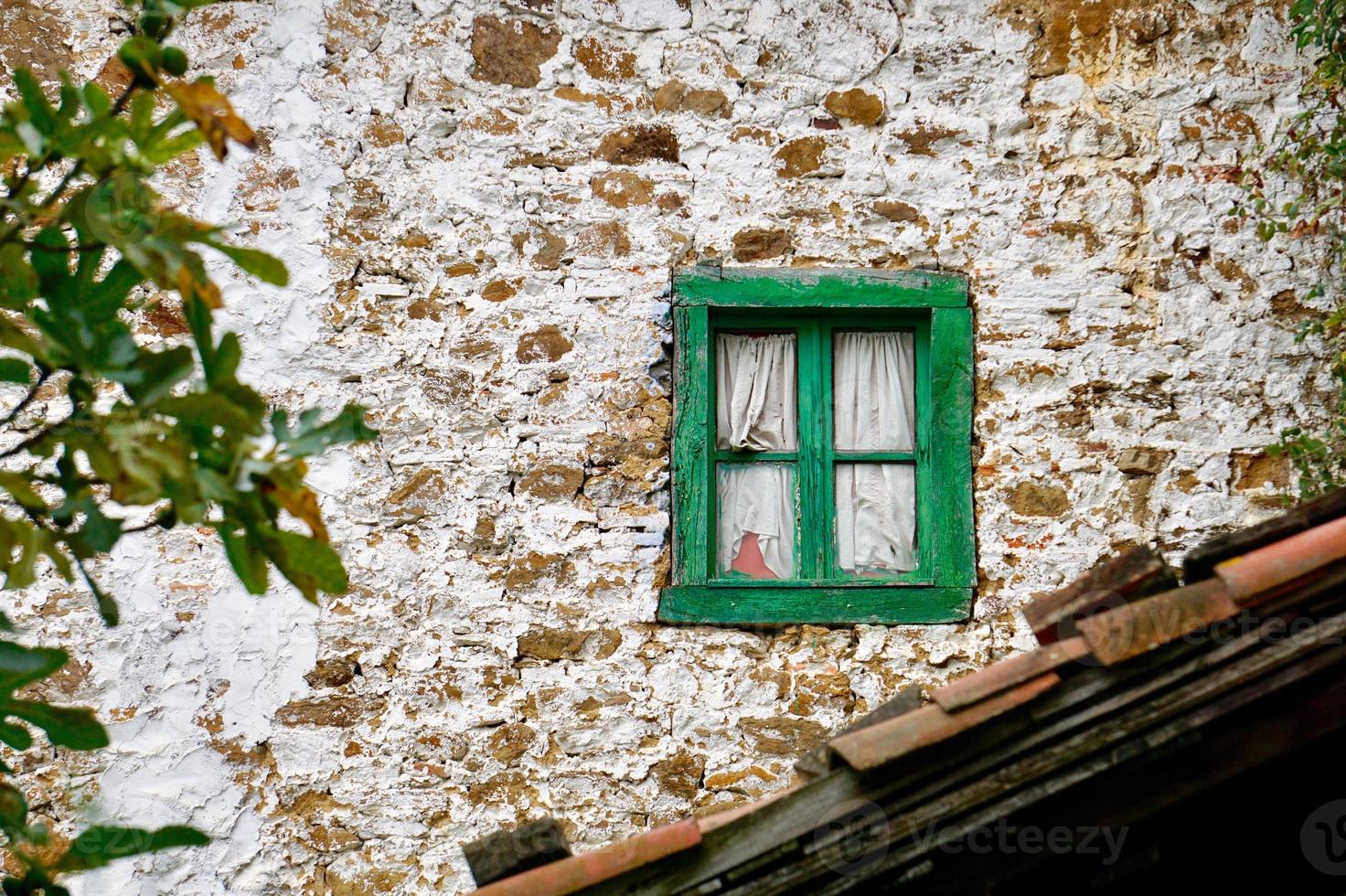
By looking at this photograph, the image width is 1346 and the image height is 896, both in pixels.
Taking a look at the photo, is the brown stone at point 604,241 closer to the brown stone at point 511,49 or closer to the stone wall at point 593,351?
the stone wall at point 593,351

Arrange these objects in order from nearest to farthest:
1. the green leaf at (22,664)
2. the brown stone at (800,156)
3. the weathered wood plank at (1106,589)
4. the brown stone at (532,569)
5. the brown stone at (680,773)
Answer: the green leaf at (22,664), the weathered wood plank at (1106,589), the brown stone at (680,773), the brown stone at (532,569), the brown stone at (800,156)

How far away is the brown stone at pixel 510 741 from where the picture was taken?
345cm

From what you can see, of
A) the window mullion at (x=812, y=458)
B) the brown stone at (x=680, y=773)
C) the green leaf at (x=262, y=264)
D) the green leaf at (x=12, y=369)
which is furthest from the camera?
the window mullion at (x=812, y=458)

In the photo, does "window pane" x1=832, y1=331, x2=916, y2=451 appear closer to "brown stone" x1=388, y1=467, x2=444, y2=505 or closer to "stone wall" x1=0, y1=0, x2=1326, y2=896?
"stone wall" x1=0, y1=0, x2=1326, y2=896

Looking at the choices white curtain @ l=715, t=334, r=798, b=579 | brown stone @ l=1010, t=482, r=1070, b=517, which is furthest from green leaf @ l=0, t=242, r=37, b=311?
brown stone @ l=1010, t=482, r=1070, b=517

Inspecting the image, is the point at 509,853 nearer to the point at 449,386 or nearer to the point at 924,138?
the point at 449,386

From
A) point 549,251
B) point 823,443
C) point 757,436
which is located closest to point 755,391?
point 757,436

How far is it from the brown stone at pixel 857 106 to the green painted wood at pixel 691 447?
772 mm

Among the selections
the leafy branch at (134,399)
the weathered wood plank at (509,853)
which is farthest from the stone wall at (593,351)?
the leafy branch at (134,399)

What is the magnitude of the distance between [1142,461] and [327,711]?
2.50m

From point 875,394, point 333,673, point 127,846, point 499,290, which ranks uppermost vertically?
point 499,290

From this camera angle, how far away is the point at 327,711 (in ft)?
11.4

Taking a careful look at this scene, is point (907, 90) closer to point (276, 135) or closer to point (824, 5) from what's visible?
point (824, 5)

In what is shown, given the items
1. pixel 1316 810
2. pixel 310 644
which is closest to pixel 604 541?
pixel 310 644
